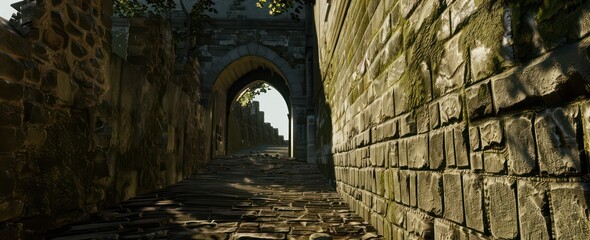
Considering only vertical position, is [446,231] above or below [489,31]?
below

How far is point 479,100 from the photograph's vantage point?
130cm

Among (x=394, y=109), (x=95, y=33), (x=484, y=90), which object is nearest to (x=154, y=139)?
(x=95, y=33)

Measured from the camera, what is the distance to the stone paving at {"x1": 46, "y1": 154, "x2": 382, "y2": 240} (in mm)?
2688

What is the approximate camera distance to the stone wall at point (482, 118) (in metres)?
0.92

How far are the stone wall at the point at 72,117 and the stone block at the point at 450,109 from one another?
266cm

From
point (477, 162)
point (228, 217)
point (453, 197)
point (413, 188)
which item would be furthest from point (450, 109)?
point (228, 217)

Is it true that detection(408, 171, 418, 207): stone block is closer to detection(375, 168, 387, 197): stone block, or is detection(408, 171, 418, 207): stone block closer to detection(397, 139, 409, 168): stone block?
detection(397, 139, 409, 168): stone block

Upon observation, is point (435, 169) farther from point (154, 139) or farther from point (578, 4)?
point (154, 139)

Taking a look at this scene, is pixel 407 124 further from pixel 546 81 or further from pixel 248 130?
pixel 248 130

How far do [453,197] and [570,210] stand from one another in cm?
63

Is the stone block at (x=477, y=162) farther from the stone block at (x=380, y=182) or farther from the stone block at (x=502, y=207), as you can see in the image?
the stone block at (x=380, y=182)

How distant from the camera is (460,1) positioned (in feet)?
4.78

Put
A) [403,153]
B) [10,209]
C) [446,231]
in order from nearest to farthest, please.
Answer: [446,231] → [403,153] → [10,209]

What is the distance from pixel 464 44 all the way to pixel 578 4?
0.53 meters
